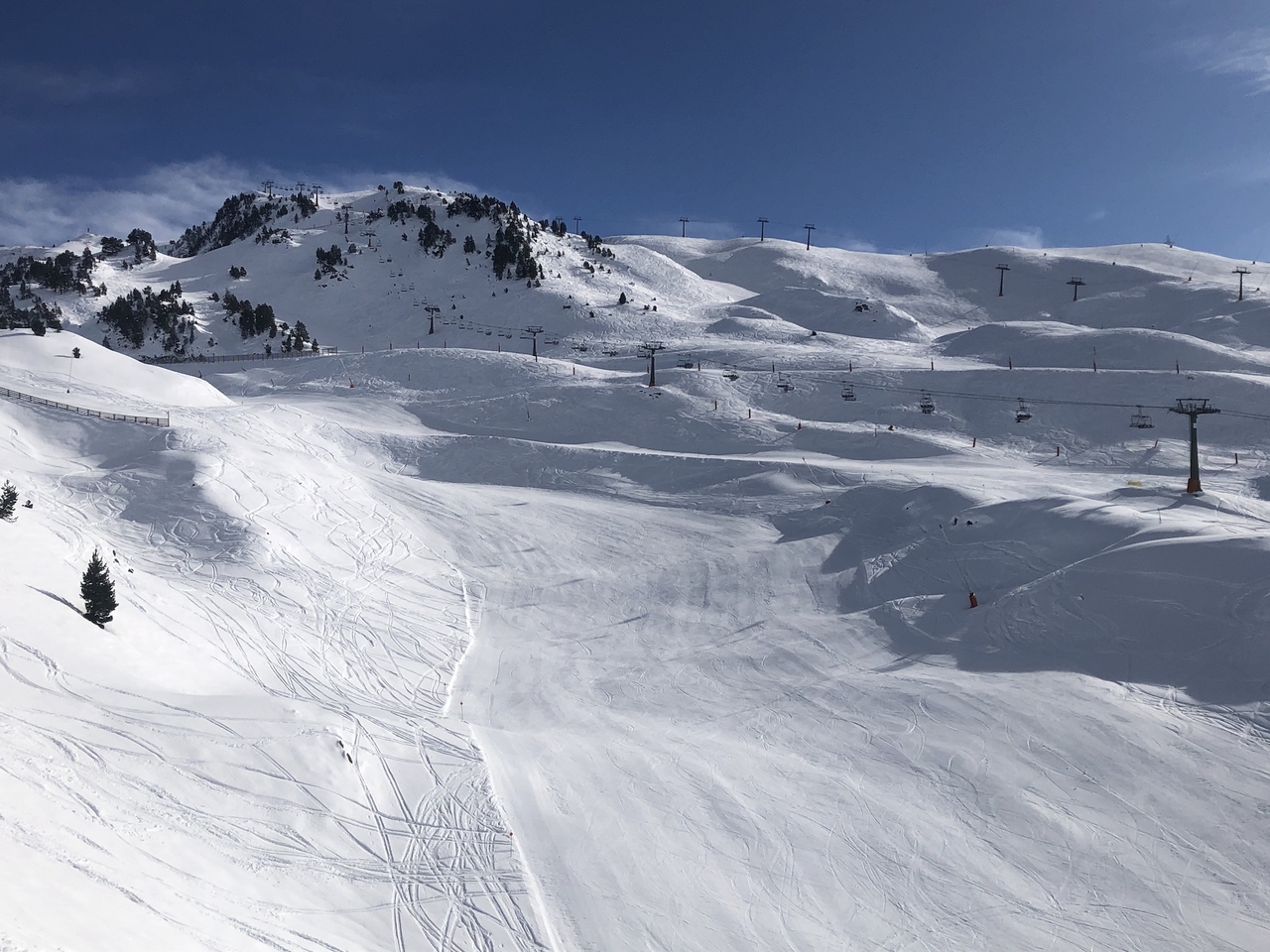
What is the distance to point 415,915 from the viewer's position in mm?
13250

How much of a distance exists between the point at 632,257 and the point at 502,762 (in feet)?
337

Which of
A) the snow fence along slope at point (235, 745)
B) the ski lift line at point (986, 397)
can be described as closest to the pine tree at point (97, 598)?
the snow fence along slope at point (235, 745)

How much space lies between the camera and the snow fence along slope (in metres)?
11.5

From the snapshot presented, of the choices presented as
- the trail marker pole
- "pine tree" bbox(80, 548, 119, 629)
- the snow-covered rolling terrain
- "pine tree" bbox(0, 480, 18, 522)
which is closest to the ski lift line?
the snow-covered rolling terrain

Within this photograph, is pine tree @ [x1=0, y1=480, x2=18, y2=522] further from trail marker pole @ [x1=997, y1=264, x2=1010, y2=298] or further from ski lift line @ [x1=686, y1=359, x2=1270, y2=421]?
trail marker pole @ [x1=997, y1=264, x2=1010, y2=298]

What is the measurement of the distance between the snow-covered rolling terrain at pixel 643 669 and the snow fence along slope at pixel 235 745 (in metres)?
0.09

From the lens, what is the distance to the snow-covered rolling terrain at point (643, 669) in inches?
535

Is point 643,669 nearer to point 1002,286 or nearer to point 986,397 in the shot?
point 986,397

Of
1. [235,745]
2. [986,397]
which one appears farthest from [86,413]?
[986,397]

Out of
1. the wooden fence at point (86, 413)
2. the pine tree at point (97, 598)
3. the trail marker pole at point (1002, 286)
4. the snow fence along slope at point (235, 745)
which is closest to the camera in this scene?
the snow fence along slope at point (235, 745)

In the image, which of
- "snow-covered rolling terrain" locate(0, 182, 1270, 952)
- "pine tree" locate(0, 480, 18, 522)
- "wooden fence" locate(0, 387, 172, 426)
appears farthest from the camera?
"wooden fence" locate(0, 387, 172, 426)

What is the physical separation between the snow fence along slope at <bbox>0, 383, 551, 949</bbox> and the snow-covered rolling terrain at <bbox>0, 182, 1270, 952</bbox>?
9 centimetres

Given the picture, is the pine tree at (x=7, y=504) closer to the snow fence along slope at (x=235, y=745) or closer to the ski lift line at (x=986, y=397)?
the snow fence along slope at (x=235, y=745)

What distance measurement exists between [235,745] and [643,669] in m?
11.7
